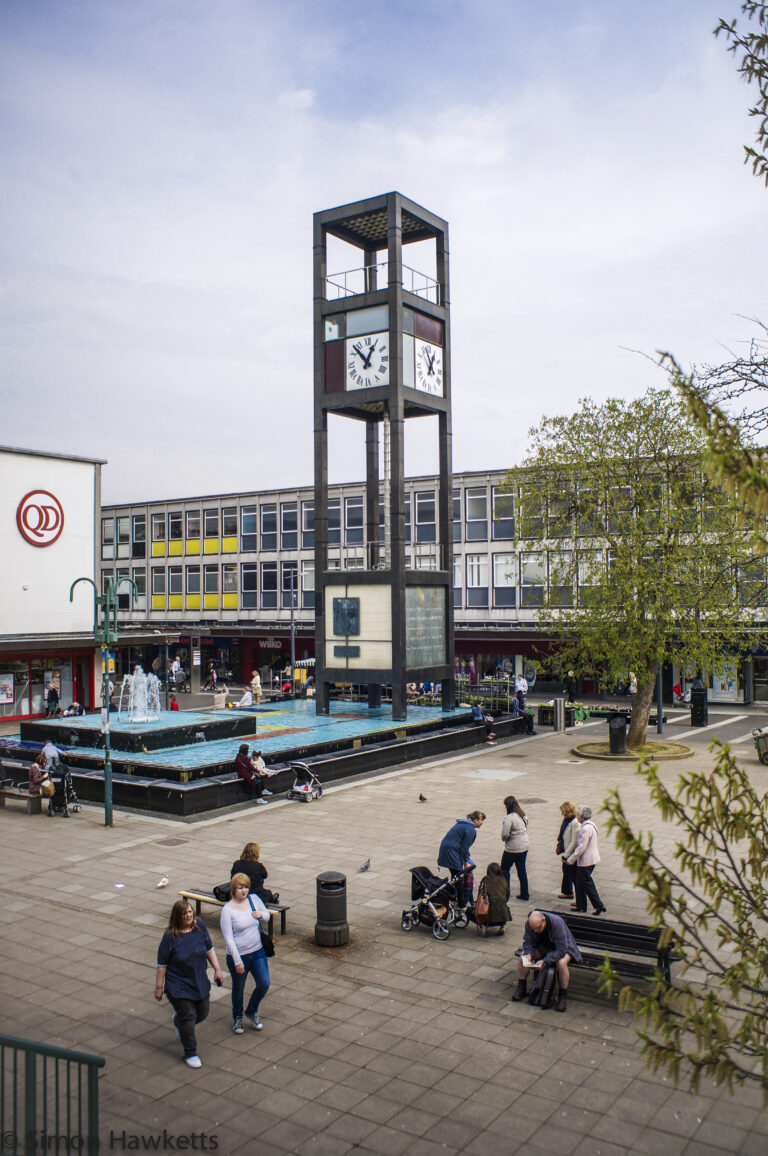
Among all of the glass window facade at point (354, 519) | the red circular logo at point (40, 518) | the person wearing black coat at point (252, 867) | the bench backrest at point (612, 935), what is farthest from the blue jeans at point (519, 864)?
the glass window facade at point (354, 519)

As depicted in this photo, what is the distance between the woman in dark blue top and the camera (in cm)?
876

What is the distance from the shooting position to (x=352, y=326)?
3120 centimetres

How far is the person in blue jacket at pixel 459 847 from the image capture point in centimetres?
1302

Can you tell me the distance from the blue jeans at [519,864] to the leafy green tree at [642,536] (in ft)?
48.4

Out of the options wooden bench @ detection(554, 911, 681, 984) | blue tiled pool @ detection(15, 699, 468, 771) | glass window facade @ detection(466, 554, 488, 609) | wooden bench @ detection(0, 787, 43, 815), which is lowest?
wooden bench @ detection(0, 787, 43, 815)

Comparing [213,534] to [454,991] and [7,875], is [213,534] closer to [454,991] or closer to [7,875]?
[7,875]

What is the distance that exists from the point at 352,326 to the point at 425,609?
10.0 meters

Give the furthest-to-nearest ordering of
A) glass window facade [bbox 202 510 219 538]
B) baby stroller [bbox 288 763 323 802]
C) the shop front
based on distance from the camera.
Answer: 1. glass window facade [bbox 202 510 219 538]
2. the shop front
3. baby stroller [bbox 288 763 323 802]

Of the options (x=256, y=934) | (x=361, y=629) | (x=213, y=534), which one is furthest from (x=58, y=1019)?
(x=213, y=534)

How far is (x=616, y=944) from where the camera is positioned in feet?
35.0

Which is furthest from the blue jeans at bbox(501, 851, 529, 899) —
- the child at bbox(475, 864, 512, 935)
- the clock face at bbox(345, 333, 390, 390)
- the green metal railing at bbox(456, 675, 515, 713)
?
the green metal railing at bbox(456, 675, 515, 713)

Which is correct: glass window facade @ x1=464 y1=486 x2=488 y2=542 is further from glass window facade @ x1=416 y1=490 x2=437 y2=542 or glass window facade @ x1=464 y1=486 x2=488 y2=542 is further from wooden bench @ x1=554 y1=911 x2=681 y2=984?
wooden bench @ x1=554 y1=911 x2=681 y2=984

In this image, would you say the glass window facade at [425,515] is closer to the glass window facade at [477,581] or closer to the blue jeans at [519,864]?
the glass window facade at [477,581]

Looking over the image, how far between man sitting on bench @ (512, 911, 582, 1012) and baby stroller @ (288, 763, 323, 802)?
11.9 metres
